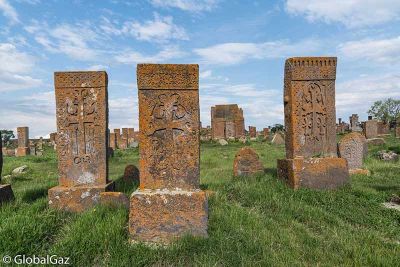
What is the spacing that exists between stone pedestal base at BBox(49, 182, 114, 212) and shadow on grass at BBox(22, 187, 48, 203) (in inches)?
22.4

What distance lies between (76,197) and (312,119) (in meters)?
4.44

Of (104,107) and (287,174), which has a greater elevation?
(104,107)

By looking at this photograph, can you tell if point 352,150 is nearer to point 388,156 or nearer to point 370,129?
point 388,156

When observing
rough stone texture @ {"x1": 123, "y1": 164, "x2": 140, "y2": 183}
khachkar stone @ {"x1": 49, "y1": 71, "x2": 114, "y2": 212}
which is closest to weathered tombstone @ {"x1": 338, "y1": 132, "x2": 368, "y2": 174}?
rough stone texture @ {"x1": 123, "y1": 164, "x2": 140, "y2": 183}

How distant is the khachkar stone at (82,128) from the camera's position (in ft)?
18.3

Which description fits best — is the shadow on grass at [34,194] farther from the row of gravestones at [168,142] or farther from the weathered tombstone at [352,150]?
the weathered tombstone at [352,150]

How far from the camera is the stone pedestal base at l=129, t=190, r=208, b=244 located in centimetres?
375

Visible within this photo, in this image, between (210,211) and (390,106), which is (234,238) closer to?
(210,211)

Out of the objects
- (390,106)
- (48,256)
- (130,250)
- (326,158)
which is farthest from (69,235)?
(390,106)

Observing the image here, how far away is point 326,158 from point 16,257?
523 cm

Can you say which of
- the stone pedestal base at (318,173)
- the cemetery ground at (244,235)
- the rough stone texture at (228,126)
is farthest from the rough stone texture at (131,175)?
the rough stone texture at (228,126)

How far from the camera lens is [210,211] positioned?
4457mm

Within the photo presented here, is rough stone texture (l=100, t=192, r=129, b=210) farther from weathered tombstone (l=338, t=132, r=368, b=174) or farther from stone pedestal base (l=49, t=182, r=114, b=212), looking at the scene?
weathered tombstone (l=338, t=132, r=368, b=174)

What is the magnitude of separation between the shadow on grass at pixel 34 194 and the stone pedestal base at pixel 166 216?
274 cm
